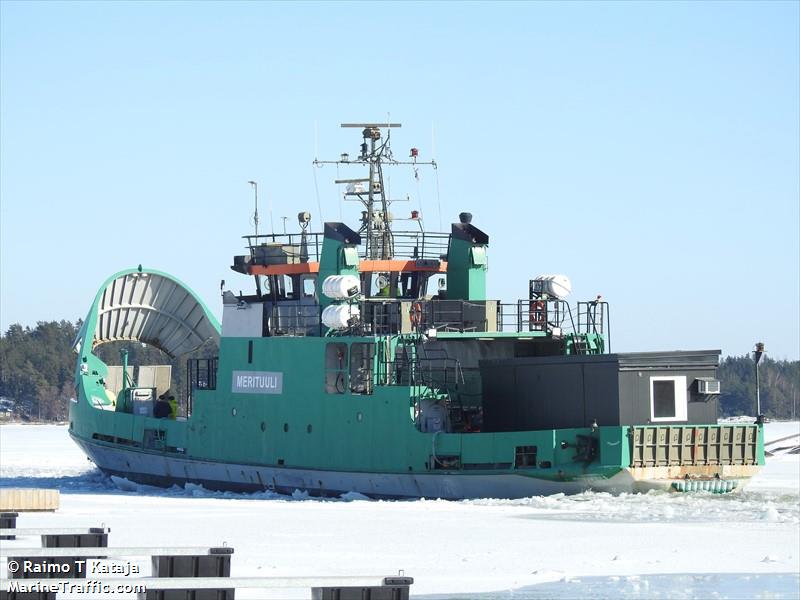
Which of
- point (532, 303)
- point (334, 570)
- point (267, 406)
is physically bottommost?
point (334, 570)

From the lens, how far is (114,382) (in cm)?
3841

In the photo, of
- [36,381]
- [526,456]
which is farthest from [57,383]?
[526,456]

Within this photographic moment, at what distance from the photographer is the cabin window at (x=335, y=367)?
2803 cm

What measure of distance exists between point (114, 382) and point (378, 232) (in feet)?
34.2

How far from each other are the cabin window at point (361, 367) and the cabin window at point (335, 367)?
0.26 meters

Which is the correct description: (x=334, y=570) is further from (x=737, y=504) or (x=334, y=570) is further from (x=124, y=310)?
(x=124, y=310)

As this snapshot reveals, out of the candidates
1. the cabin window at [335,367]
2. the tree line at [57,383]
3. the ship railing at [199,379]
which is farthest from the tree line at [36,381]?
the cabin window at [335,367]

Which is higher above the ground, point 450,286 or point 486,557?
point 450,286

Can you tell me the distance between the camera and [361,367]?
27.7 m

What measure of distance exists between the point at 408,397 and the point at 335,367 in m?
2.33

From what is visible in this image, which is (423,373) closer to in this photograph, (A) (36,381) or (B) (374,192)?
(B) (374,192)

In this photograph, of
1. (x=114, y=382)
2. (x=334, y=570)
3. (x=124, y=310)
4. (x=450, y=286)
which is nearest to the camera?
(x=334, y=570)

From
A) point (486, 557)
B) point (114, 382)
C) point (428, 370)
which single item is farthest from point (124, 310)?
point (486, 557)

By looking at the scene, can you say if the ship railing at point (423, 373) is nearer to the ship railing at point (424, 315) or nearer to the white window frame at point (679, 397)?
the ship railing at point (424, 315)
